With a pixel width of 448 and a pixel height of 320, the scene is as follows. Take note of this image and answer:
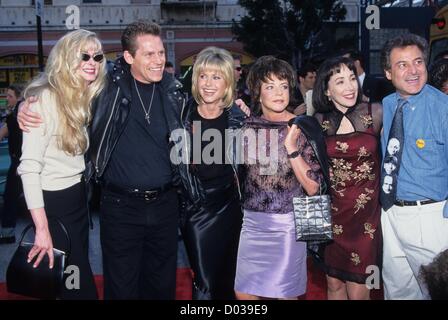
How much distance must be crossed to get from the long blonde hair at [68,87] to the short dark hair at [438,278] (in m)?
1.85

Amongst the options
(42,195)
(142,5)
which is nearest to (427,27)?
(42,195)

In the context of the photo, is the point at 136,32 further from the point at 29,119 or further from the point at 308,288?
the point at 308,288

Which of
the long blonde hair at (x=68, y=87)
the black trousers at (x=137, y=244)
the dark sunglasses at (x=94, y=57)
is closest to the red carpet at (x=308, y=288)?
the black trousers at (x=137, y=244)

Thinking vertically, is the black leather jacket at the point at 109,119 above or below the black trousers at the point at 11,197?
above

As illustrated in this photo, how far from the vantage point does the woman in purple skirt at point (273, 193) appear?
296 cm

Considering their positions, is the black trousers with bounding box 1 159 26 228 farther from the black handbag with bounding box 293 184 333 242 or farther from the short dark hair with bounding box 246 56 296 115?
the black handbag with bounding box 293 184 333 242

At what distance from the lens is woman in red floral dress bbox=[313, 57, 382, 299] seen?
9.52 feet

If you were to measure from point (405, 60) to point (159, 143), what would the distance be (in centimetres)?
146

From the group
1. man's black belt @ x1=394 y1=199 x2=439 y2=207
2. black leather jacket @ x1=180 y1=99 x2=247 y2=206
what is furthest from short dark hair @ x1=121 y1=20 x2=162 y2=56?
man's black belt @ x1=394 y1=199 x2=439 y2=207

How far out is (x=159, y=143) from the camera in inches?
118

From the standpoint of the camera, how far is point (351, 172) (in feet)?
9.51

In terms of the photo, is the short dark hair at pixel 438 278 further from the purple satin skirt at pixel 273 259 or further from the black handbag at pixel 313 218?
the purple satin skirt at pixel 273 259

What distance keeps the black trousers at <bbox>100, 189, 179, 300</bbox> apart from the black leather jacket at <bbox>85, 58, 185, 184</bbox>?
0.67ft

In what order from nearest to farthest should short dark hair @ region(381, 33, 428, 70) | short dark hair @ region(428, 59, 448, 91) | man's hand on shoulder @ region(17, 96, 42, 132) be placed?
man's hand on shoulder @ region(17, 96, 42, 132)
short dark hair @ region(381, 33, 428, 70)
short dark hair @ region(428, 59, 448, 91)
